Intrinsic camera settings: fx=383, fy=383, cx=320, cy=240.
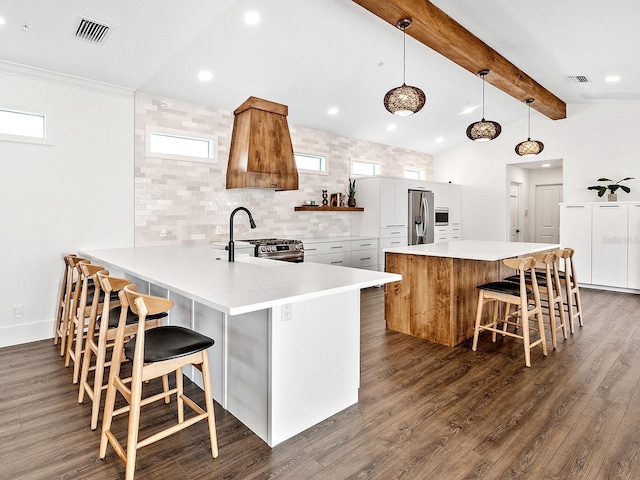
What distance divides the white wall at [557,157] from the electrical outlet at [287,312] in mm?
6741

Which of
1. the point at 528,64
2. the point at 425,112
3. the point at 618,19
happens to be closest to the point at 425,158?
the point at 425,112

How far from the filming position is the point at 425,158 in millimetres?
8805

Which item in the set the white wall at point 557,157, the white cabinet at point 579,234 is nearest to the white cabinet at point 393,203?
the white wall at point 557,157

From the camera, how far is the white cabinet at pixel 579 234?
20.6 ft

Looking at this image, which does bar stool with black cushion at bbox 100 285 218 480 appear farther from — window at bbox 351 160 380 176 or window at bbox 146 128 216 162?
window at bbox 351 160 380 176

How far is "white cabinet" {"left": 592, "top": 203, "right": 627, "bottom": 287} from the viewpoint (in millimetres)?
5926

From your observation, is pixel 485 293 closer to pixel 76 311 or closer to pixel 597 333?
pixel 597 333

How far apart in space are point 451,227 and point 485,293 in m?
4.98

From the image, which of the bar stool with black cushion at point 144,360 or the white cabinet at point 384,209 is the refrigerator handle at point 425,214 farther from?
the bar stool with black cushion at point 144,360

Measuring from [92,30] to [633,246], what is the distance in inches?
291

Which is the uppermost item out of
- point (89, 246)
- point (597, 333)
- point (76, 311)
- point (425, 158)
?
point (425, 158)

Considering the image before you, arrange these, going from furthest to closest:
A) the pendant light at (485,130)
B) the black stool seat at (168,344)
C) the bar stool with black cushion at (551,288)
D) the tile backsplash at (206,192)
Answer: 1. the tile backsplash at (206,192)
2. the pendant light at (485,130)
3. the bar stool with black cushion at (551,288)
4. the black stool seat at (168,344)

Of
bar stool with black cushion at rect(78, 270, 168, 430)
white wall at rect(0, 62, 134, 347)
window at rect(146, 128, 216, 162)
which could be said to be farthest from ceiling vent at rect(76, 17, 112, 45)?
bar stool with black cushion at rect(78, 270, 168, 430)

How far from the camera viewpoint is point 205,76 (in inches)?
171
